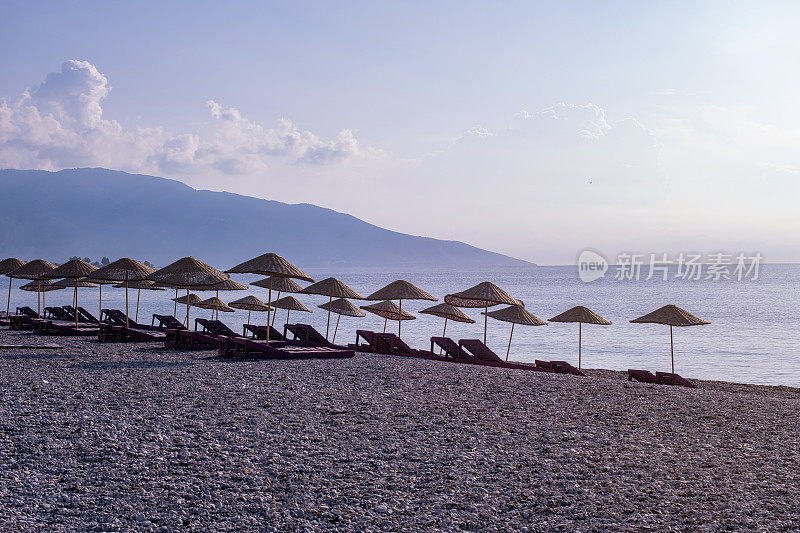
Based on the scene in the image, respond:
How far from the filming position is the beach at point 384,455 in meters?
4.45

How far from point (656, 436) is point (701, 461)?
84 centimetres

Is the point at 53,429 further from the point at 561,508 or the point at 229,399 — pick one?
the point at 561,508

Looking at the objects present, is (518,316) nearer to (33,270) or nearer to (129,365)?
(129,365)

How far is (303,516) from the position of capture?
4.40 m

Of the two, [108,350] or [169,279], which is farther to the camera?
[169,279]

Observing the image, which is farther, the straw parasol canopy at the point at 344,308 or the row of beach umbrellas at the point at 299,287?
the straw parasol canopy at the point at 344,308

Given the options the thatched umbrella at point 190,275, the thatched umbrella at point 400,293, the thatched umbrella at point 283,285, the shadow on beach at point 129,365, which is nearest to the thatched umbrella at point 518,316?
the thatched umbrella at point 400,293

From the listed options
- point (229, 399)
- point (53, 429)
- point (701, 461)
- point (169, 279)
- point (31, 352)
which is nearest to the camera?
point (701, 461)

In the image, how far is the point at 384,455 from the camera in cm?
570

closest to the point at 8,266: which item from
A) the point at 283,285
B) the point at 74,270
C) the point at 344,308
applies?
the point at 74,270

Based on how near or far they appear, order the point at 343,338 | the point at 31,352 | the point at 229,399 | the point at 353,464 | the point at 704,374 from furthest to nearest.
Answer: the point at 343,338, the point at 704,374, the point at 31,352, the point at 229,399, the point at 353,464

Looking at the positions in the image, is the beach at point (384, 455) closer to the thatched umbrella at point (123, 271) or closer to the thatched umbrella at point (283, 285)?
the thatched umbrella at point (123, 271)

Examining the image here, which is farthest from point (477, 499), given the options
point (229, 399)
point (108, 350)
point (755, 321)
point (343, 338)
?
point (755, 321)

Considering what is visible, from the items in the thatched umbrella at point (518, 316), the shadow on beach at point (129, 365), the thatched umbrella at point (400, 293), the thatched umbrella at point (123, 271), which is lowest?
the shadow on beach at point (129, 365)
